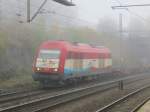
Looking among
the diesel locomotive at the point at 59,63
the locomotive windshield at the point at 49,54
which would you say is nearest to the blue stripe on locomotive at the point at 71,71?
the diesel locomotive at the point at 59,63

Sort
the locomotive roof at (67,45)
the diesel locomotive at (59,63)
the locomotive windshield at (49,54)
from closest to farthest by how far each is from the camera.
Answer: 1. the diesel locomotive at (59,63)
2. the locomotive windshield at (49,54)
3. the locomotive roof at (67,45)

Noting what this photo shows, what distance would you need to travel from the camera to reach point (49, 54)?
93.9 ft

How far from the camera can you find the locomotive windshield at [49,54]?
28.3m

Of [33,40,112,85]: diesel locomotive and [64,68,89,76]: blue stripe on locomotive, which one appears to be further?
[64,68,89,76]: blue stripe on locomotive

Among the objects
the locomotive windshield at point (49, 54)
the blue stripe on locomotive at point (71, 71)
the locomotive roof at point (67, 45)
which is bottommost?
the blue stripe on locomotive at point (71, 71)

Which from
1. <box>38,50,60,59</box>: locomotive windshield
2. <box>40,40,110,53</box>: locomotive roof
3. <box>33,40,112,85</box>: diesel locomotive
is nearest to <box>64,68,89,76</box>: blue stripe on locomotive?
<box>33,40,112,85</box>: diesel locomotive

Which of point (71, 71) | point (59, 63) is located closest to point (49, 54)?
point (59, 63)

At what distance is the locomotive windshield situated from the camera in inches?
1115

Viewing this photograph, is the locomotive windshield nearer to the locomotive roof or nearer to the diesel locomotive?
the diesel locomotive

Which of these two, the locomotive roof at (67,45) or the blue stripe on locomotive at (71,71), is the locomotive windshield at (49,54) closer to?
the locomotive roof at (67,45)

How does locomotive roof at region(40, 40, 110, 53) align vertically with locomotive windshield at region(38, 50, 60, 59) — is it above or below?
above

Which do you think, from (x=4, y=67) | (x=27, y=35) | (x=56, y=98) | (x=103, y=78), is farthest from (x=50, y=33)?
(x=56, y=98)

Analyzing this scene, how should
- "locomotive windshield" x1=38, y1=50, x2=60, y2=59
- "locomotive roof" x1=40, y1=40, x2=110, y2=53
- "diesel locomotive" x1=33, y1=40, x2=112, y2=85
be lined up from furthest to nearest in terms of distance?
"locomotive roof" x1=40, y1=40, x2=110, y2=53 < "locomotive windshield" x1=38, y1=50, x2=60, y2=59 < "diesel locomotive" x1=33, y1=40, x2=112, y2=85

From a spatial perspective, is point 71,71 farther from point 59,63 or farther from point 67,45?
point 67,45
